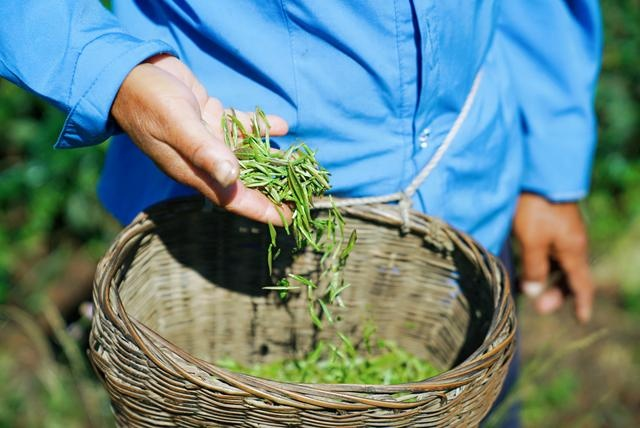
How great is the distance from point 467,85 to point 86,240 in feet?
6.64

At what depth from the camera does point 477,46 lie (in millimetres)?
1533

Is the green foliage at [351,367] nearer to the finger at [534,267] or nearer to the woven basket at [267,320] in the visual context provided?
the woven basket at [267,320]

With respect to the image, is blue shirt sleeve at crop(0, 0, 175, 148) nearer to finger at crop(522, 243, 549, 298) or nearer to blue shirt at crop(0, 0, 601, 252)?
blue shirt at crop(0, 0, 601, 252)

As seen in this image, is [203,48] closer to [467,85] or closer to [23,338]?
[467,85]

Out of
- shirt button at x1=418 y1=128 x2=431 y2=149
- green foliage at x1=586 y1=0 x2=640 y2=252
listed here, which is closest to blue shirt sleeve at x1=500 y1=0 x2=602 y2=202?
shirt button at x1=418 y1=128 x2=431 y2=149

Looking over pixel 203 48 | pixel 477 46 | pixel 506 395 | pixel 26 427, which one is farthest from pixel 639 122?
→ pixel 26 427

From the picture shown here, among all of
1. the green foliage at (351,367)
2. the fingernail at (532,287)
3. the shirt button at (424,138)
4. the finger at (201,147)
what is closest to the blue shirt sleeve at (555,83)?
the fingernail at (532,287)

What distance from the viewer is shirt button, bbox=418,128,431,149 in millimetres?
1485

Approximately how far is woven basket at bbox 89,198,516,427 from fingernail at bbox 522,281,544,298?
522 mm

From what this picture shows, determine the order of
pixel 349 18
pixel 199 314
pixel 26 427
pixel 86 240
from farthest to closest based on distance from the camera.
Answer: pixel 86 240, pixel 26 427, pixel 199 314, pixel 349 18

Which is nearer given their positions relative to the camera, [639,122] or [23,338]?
[23,338]

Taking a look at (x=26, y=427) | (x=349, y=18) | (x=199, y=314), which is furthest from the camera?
(x=26, y=427)

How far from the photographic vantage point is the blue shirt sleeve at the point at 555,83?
5.87 feet

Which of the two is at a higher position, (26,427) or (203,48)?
(203,48)
